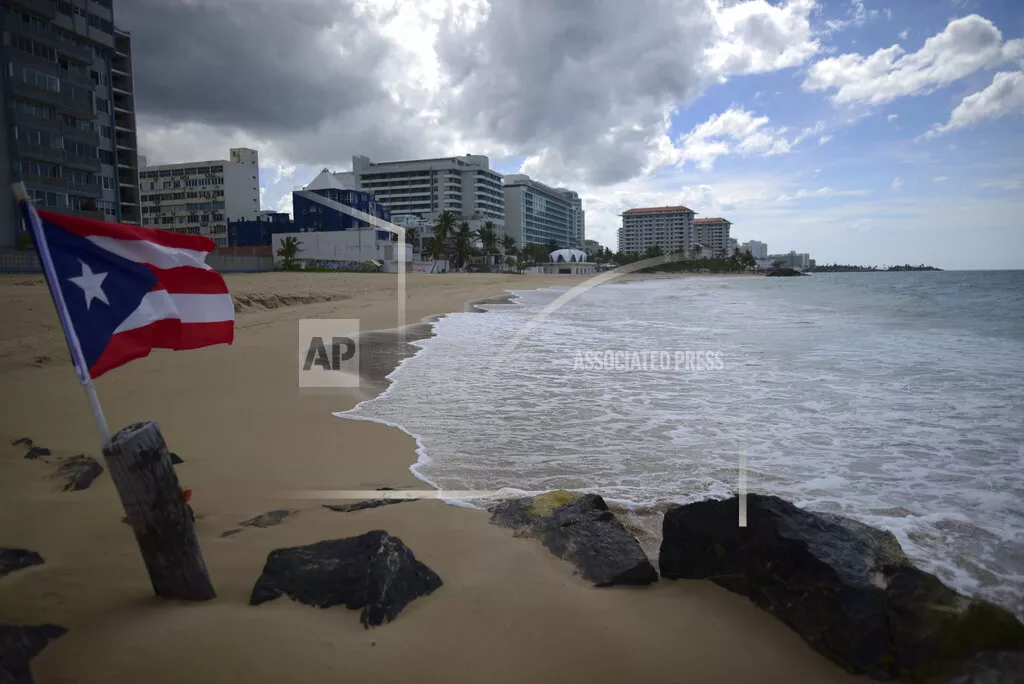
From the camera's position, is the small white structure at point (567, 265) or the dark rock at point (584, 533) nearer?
the dark rock at point (584, 533)

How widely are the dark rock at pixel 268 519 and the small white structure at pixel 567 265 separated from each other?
131 m

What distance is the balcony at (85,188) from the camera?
159 feet

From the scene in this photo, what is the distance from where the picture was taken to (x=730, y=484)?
5.32 metres

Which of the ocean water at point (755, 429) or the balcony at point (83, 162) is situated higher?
the balcony at point (83, 162)

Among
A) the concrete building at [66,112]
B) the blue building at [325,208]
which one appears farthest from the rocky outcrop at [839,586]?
the blue building at [325,208]

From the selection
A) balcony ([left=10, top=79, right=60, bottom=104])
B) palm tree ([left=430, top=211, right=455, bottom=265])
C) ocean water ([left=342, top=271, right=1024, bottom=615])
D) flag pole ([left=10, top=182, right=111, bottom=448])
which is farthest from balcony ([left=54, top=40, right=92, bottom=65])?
flag pole ([left=10, top=182, right=111, bottom=448])

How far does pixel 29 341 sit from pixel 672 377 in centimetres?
1202

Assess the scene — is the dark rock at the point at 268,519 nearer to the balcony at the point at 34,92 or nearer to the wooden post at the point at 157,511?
the wooden post at the point at 157,511

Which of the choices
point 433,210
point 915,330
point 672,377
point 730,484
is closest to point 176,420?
point 730,484

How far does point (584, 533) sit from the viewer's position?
3.86 metres

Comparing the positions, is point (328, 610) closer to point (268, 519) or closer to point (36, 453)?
point (268, 519)
